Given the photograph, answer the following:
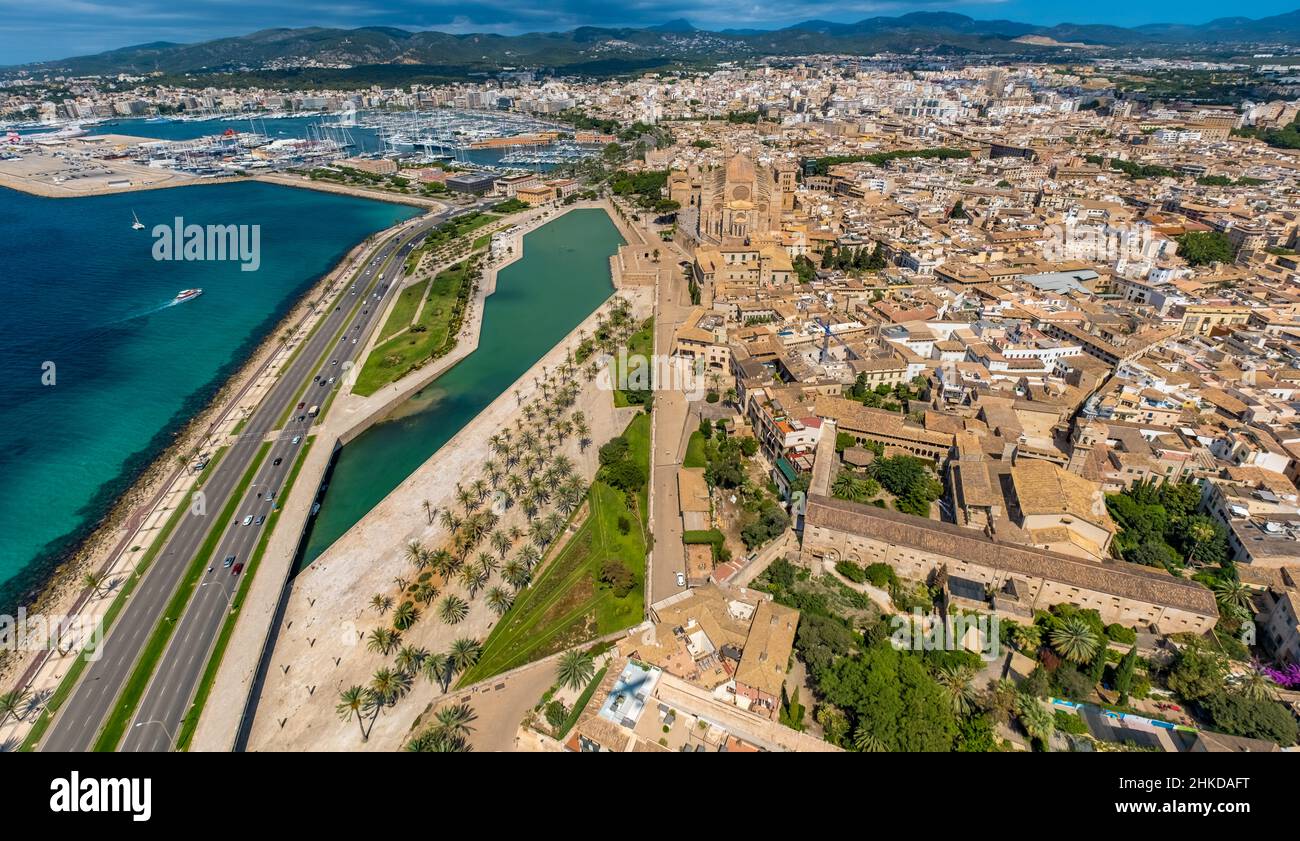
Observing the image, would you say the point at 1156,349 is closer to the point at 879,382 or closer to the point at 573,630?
the point at 879,382

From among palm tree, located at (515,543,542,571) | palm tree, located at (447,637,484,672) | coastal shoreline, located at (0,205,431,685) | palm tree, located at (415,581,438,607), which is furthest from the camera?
palm tree, located at (515,543,542,571)

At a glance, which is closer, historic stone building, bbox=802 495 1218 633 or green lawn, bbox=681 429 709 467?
historic stone building, bbox=802 495 1218 633

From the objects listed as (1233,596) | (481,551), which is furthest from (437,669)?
(1233,596)

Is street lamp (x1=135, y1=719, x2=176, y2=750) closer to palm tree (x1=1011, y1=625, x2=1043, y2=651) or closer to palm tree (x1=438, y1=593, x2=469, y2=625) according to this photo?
palm tree (x1=438, y1=593, x2=469, y2=625)

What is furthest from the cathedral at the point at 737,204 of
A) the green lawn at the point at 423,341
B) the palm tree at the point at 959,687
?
the palm tree at the point at 959,687

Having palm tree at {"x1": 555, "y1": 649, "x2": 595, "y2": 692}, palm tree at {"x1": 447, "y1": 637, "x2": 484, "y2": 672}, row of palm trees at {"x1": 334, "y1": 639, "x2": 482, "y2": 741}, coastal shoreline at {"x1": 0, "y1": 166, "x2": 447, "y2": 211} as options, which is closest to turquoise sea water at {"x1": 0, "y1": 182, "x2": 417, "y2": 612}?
coastal shoreline at {"x1": 0, "y1": 166, "x2": 447, "y2": 211}
